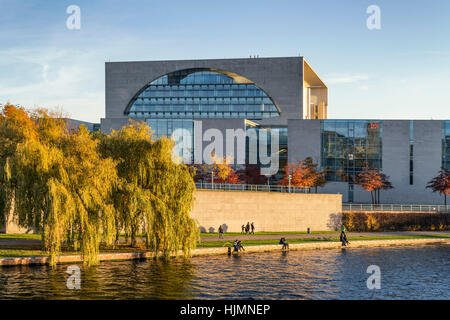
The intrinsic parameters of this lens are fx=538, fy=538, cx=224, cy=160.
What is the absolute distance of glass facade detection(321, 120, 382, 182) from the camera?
71062 mm

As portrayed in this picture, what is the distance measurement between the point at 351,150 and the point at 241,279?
153ft

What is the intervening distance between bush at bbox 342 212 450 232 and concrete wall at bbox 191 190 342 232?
1.78m

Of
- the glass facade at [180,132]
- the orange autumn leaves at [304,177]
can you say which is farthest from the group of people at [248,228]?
the glass facade at [180,132]

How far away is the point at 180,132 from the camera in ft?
237

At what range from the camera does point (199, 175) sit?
63.9 metres

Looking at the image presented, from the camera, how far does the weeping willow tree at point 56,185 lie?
28609mm

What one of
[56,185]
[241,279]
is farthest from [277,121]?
[56,185]

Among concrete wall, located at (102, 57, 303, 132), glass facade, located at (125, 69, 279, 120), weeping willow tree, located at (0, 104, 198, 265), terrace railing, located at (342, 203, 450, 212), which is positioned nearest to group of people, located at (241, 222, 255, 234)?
terrace railing, located at (342, 203, 450, 212)

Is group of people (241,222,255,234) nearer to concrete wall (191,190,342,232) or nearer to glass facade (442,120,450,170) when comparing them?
concrete wall (191,190,342,232)

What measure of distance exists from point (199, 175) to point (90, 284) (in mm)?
38868

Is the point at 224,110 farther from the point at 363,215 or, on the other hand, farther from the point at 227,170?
the point at 363,215

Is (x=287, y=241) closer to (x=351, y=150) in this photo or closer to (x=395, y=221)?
(x=395, y=221)

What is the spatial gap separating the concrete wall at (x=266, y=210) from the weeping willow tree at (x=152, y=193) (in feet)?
45.1

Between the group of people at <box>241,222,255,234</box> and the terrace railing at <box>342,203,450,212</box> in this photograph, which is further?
the terrace railing at <box>342,203,450,212</box>
